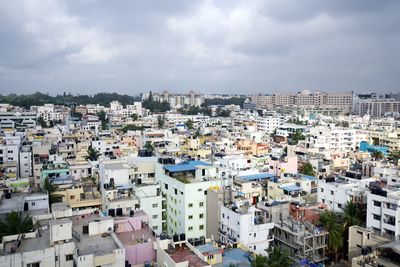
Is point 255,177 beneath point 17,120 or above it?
beneath

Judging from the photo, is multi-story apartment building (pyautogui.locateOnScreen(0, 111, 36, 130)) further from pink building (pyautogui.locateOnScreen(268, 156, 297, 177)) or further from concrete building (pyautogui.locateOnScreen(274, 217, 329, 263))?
concrete building (pyautogui.locateOnScreen(274, 217, 329, 263))

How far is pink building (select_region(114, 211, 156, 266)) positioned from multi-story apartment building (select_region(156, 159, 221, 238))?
14.7 feet

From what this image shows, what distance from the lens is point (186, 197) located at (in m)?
20.0

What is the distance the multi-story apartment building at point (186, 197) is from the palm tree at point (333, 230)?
6.11 metres

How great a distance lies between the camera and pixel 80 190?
20.9 meters

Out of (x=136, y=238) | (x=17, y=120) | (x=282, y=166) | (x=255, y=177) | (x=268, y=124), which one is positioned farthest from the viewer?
(x=268, y=124)

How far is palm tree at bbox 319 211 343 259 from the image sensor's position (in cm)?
1725

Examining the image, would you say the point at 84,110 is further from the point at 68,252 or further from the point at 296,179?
the point at 68,252

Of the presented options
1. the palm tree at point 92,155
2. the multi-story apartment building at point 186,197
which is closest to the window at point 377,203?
the multi-story apartment building at point 186,197

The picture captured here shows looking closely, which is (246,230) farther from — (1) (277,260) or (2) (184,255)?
(2) (184,255)

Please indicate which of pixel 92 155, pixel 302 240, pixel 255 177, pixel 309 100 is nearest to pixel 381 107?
pixel 309 100

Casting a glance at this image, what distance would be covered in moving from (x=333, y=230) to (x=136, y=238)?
931cm

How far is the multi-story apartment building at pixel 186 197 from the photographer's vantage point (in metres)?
20.1

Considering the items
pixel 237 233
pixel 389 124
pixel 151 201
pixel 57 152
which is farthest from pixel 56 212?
pixel 389 124
